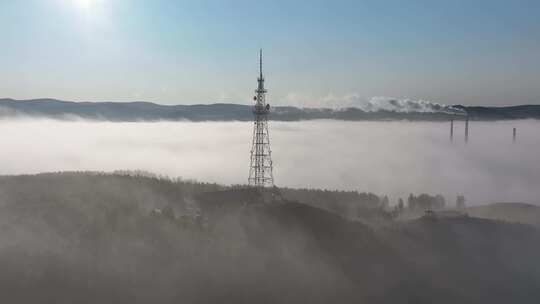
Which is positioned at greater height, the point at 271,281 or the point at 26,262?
the point at 26,262

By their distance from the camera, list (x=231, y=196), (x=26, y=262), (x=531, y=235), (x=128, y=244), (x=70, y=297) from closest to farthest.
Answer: (x=70, y=297) → (x=26, y=262) → (x=128, y=244) → (x=231, y=196) → (x=531, y=235)

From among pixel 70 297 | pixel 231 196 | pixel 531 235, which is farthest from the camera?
pixel 531 235

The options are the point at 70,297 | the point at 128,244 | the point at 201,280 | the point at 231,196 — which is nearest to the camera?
the point at 70,297

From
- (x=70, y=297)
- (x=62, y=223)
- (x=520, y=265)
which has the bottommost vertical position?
(x=520, y=265)

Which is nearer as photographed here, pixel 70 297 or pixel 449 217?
pixel 70 297

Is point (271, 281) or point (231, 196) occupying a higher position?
point (231, 196)

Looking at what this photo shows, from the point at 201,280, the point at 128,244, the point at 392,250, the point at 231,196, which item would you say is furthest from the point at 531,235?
the point at 128,244

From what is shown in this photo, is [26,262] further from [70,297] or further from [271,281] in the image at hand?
[271,281]

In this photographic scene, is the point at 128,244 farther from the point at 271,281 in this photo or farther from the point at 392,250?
the point at 392,250

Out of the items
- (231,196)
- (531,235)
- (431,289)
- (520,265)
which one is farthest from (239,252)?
(531,235)
